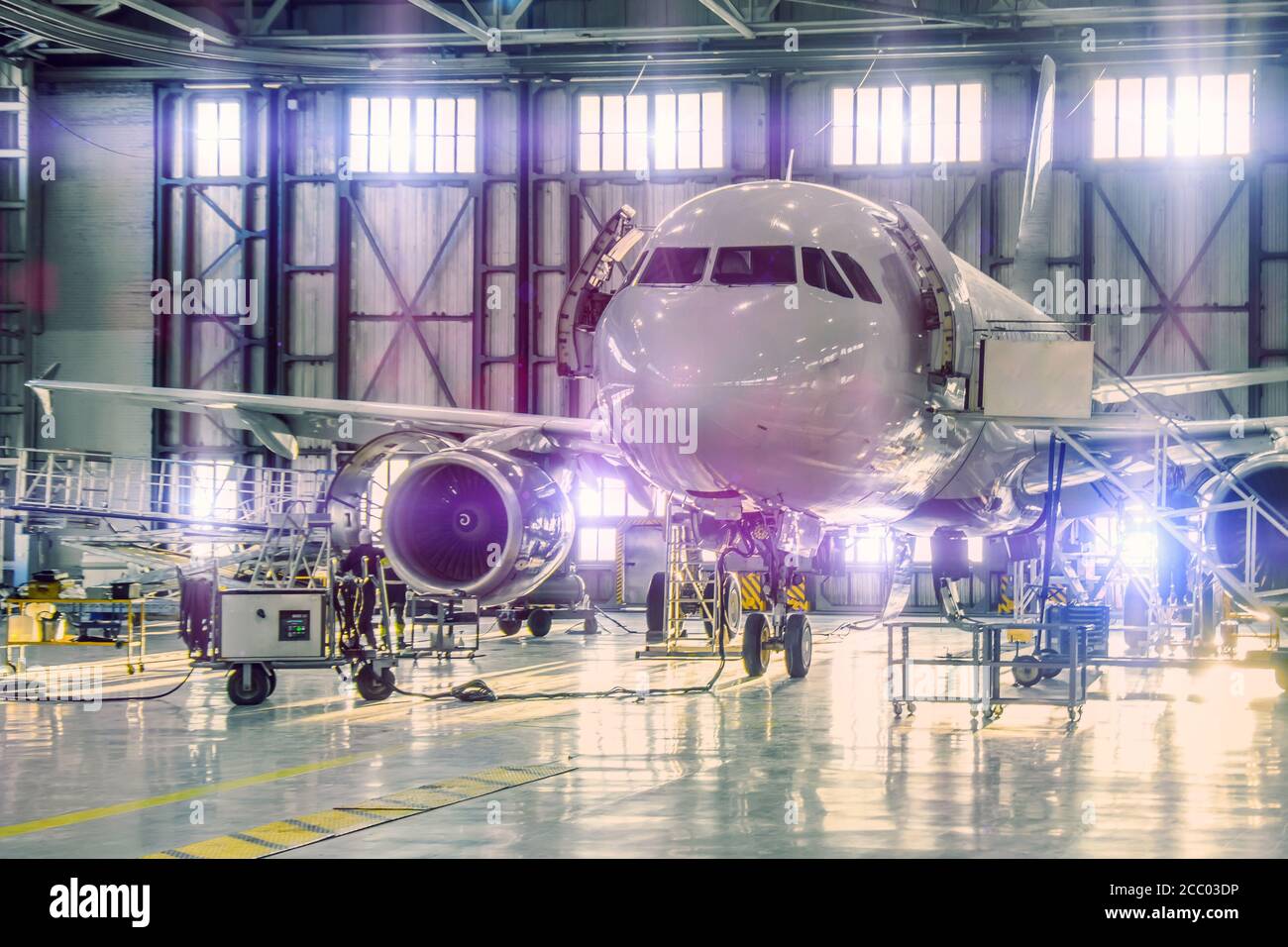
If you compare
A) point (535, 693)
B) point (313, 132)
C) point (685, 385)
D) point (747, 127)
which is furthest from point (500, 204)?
point (685, 385)

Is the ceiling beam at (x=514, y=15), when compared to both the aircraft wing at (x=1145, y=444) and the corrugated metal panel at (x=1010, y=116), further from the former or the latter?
the aircraft wing at (x=1145, y=444)

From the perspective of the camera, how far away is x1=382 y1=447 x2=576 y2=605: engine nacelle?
49.4 feet

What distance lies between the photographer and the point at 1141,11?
31.9m

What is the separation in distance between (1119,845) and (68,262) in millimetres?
35350

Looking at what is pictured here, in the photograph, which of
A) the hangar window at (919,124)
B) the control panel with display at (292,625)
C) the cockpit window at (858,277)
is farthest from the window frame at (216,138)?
the cockpit window at (858,277)

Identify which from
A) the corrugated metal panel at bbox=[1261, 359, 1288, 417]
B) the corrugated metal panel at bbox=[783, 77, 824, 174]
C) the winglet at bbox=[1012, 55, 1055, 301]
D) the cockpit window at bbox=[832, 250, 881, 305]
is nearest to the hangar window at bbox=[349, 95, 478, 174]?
the corrugated metal panel at bbox=[783, 77, 824, 174]

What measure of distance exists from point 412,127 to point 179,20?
6241 mm

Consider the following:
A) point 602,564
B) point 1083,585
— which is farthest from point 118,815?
point 602,564

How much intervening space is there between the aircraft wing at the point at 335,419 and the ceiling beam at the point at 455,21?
14.0 meters

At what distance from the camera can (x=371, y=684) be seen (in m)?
15.5

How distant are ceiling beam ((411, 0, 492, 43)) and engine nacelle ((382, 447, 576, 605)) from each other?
61.4 feet

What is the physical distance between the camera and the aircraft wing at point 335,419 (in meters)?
16.2

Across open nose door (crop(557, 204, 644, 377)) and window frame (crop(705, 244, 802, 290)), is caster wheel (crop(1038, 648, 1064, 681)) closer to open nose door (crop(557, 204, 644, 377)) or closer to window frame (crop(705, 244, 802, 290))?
open nose door (crop(557, 204, 644, 377))

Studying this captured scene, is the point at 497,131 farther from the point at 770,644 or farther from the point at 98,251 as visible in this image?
the point at 770,644
